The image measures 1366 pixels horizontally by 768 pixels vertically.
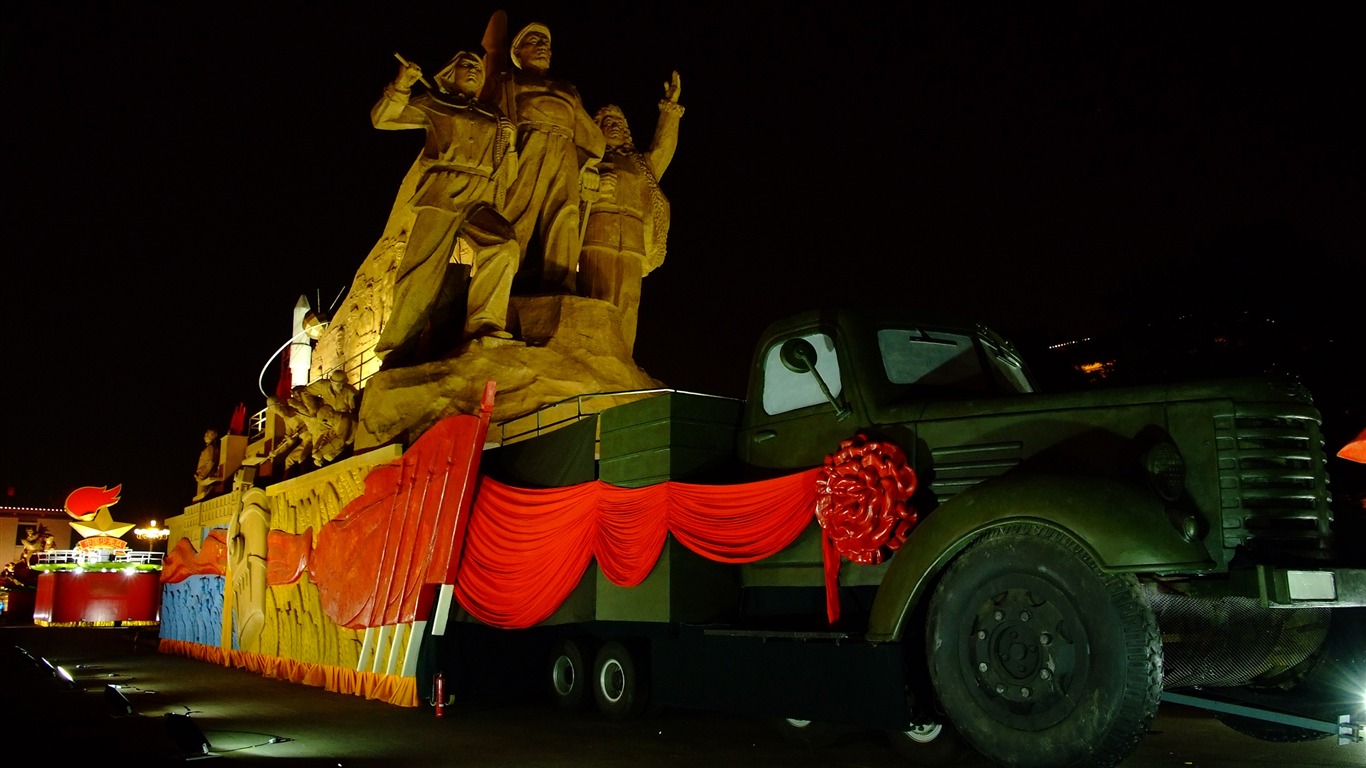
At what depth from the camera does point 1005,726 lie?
5.55 metres

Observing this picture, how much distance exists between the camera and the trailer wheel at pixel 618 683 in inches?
377

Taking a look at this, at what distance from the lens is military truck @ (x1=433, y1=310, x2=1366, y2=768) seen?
530cm

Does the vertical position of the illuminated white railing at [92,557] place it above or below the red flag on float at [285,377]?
below

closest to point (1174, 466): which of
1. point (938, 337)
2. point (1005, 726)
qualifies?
point (1005, 726)

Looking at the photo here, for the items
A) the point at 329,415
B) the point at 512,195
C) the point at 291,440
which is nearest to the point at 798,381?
the point at 329,415

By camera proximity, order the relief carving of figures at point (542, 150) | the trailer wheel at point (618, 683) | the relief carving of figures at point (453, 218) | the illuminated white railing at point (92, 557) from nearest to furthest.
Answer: the trailer wheel at point (618, 683) → the relief carving of figures at point (453, 218) → the relief carving of figures at point (542, 150) → the illuminated white railing at point (92, 557)

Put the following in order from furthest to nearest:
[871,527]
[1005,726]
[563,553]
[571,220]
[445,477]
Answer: [571,220]
[445,477]
[563,553]
[871,527]
[1005,726]

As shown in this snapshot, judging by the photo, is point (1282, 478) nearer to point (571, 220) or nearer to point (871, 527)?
point (871, 527)

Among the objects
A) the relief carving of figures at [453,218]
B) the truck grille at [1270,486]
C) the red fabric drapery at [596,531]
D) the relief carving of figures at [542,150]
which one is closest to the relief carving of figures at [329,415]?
the relief carving of figures at [453,218]

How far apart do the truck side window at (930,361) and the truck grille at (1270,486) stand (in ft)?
6.59

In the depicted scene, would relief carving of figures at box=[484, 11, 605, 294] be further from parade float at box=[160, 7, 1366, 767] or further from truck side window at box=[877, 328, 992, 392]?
truck side window at box=[877, 328, 992, 392]

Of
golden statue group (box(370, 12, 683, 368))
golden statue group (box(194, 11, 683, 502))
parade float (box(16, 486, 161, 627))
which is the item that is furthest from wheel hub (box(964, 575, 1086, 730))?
parade float (box(16, 486, 161, 627))

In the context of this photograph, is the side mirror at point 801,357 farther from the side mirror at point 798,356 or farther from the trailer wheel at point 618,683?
the trailer wheel at point 618,683

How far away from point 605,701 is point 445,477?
8.84 ft
